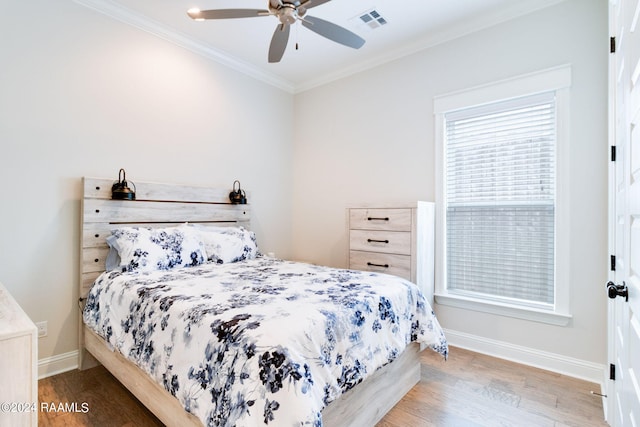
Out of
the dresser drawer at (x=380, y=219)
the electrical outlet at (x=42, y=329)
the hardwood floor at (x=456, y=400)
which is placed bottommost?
the hardwood floor at (x=456, y=400)

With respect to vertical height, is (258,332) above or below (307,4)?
below

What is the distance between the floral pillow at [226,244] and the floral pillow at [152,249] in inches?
3.7

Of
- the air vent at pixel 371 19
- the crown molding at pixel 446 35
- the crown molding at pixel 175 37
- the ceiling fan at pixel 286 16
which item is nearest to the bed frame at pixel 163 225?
the crown molding at pixel 175 37

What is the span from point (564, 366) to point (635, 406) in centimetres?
176

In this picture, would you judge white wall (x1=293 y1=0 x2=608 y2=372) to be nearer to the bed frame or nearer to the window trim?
the window trim

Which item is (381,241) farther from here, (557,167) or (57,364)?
(57,364)

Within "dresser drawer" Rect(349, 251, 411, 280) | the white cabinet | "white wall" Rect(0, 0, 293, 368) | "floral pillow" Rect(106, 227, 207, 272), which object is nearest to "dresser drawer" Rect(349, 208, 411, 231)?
"dresser drawer" Rect(349, 251, 411, 280)

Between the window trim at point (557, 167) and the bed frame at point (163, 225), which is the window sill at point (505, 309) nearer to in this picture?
the window trim at point (557, 167)

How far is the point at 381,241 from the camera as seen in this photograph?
282cm

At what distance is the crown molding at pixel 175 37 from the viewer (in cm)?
253

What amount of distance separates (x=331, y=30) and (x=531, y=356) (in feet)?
9.17

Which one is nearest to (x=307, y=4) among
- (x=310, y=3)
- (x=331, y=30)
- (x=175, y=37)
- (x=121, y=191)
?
(x=310, y=3)

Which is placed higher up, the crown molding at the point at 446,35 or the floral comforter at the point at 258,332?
the crown molding at the point at 446,35

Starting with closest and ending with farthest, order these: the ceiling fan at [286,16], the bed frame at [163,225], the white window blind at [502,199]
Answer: the bed frame at [163,225] < the ceiling fan at [286,16] < the white window blind at [502,199]
